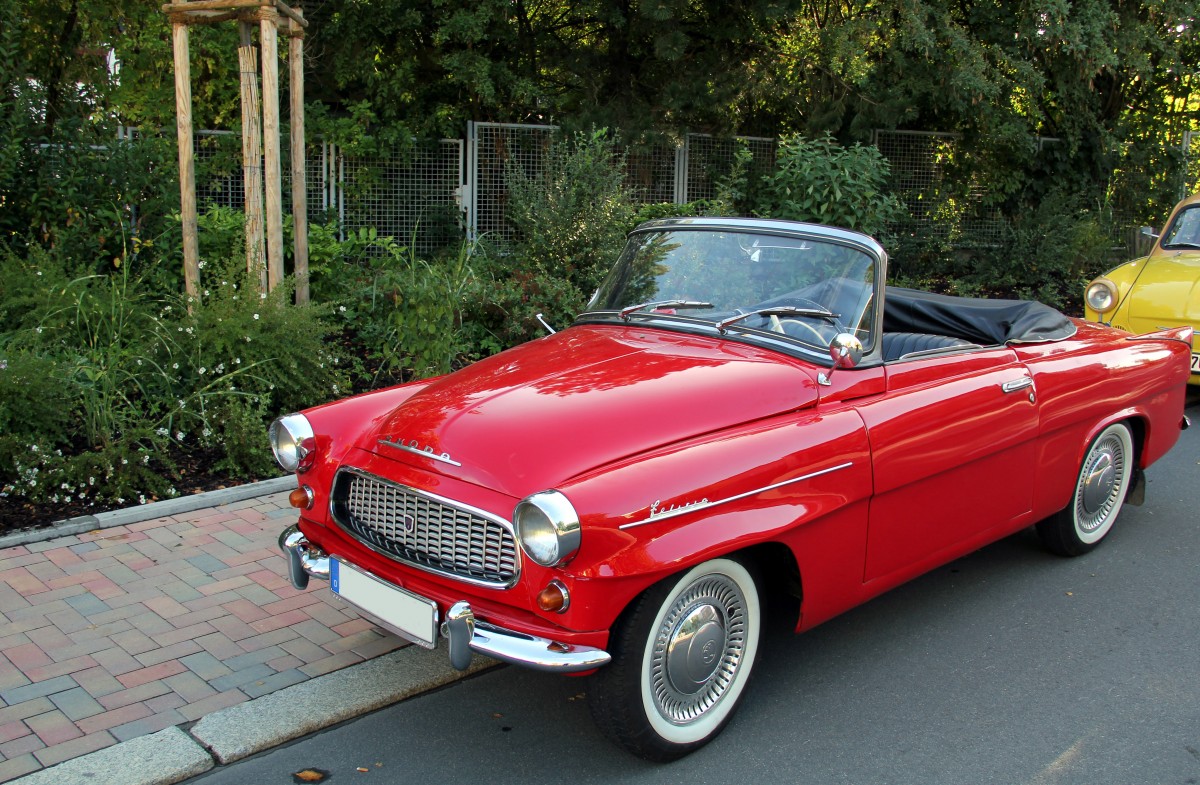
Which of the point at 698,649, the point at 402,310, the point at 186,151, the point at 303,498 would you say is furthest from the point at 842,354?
the point at 186,151

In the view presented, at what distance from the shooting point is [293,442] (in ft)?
12.7

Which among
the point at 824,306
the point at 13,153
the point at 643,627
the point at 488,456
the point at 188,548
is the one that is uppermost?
the point at 13,153

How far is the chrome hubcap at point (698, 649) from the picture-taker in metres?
3.20

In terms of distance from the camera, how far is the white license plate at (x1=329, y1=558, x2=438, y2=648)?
314 centimetres

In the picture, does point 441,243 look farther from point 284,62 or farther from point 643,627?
point 643,627

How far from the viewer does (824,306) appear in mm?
4066

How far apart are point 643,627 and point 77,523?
339 cm

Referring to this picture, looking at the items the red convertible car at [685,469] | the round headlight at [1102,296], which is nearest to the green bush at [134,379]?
the red convertible car at [685,469]

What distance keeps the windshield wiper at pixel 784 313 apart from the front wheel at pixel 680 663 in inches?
45.8

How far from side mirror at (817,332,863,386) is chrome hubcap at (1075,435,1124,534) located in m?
1.89

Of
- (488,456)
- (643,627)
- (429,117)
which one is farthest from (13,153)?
(643,627)

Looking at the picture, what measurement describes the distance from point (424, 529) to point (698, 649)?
38.2 inches

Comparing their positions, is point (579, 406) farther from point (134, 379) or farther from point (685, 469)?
point (134, 379)

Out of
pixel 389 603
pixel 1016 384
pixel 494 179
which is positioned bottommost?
pixel 389 603
